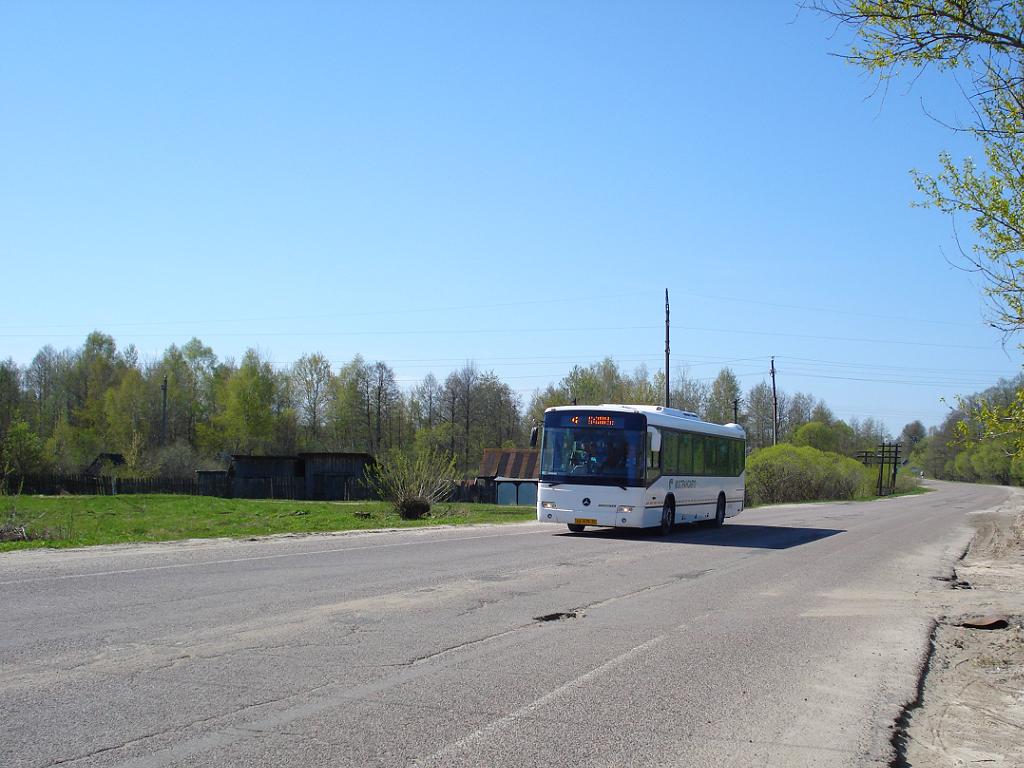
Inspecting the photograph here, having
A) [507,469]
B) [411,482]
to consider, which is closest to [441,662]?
[411,482]

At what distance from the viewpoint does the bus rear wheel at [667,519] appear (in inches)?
878

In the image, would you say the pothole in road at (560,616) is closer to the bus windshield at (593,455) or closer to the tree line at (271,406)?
the bus windshield at (593,455)

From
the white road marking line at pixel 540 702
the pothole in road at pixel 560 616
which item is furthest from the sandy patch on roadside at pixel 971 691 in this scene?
the pothole in road at pixel 560 616

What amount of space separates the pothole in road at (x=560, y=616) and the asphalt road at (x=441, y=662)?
0.05m

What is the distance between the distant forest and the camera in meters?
85.1

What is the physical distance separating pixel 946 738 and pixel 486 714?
321 centimetres

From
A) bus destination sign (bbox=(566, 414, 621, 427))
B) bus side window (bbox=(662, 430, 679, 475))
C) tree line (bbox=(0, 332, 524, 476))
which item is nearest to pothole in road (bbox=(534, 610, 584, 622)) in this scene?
bus destination sign (bbox=(566, 414, 621, 427))

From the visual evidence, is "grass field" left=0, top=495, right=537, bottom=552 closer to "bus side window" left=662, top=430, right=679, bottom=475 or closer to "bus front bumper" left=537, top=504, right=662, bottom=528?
"bus front bumper" left=537, top=504, right=662, bottom=528

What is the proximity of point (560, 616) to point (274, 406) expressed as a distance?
89697 mm

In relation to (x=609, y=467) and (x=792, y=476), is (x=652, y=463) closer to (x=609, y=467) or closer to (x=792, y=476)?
(x=609, y=467)

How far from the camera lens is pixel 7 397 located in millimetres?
78062

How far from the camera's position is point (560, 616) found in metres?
10.2

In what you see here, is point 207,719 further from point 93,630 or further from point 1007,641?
point 1007,641

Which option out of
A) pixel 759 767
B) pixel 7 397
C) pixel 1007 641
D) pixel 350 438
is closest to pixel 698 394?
pixel 350 438
